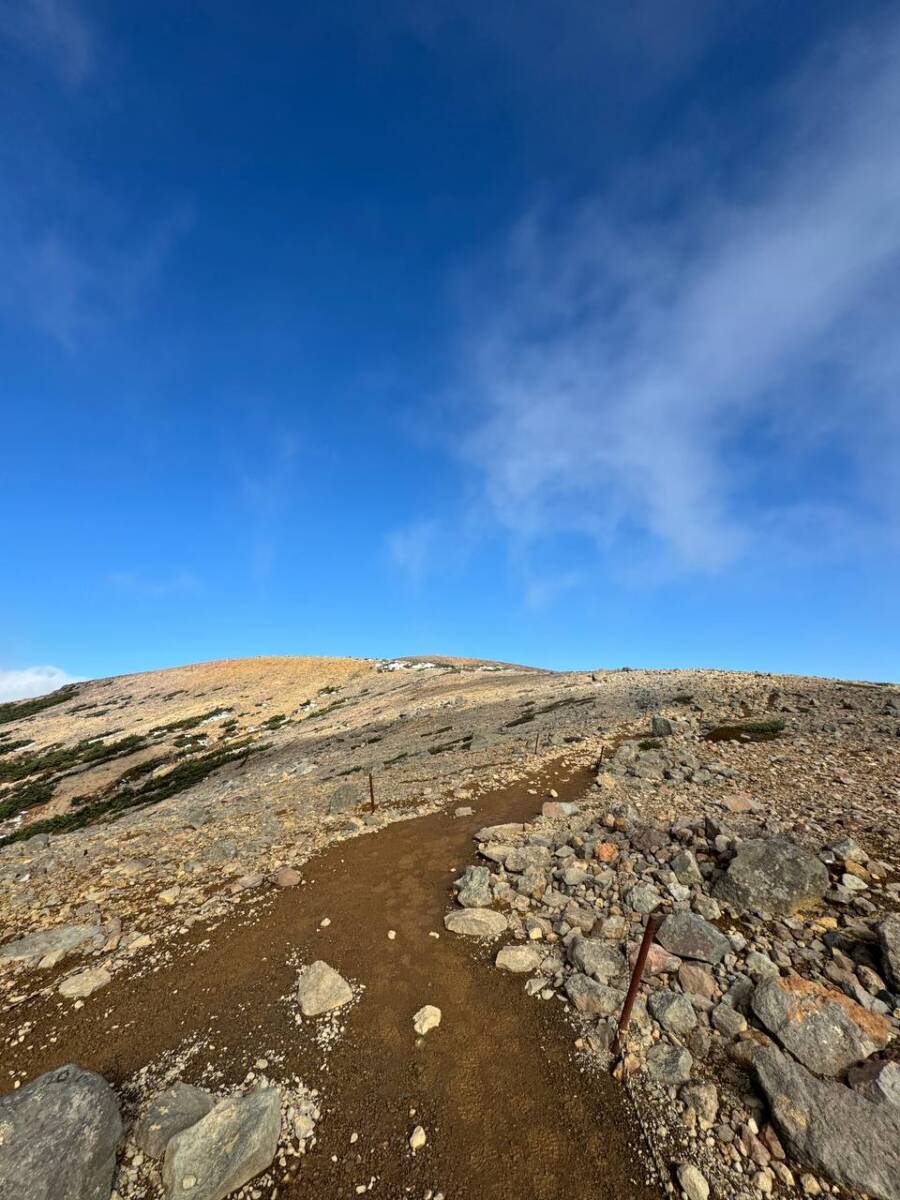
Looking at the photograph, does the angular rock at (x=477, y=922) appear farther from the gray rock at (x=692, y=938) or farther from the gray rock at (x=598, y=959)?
the gray rock at (x=692, y=938)

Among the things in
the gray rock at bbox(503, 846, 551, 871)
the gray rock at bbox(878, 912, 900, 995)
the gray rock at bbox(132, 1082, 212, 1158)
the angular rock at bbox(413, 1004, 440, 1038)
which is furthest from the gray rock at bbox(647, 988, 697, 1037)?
the gray rock at bbox(132, 1082, 212, 1158)

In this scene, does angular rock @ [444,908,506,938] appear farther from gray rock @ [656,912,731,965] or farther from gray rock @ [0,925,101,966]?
gray rock @ [0,925,101,966]

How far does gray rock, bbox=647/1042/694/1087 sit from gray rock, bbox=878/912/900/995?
3506mm

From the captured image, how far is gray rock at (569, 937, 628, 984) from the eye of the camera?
8844 mm

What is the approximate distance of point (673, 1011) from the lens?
7.84 metres

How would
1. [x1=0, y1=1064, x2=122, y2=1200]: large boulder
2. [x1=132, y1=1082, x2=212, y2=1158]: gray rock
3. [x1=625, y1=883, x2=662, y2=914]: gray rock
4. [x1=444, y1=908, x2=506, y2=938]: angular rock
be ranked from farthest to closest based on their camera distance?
[x1=444, y1=908, x2=506, y2=938]: angular rock
[x1=625, y1=883, x2=662, y2=914]: gray rock
[x1=132, y1=1082, x2=212, y2=1158]: gray rock
[x1=0, y1=1064, x2=122, y2=1200]: large boulder

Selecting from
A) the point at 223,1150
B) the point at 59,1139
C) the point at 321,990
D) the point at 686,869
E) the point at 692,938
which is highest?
the point at 686,869

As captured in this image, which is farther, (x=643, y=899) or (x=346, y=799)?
(x=346, y=799)

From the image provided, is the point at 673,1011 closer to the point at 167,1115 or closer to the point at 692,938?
the point at 692,938

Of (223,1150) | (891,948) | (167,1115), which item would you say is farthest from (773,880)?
(167,1115)

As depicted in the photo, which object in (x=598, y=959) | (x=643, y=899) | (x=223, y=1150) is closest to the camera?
(x=223, y=1150)

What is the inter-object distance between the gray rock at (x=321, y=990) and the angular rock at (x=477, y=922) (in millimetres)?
2511

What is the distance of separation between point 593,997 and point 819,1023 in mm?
→ 3142

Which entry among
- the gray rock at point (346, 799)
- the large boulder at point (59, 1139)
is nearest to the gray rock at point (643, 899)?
the large boulder at point (59, 1139)
